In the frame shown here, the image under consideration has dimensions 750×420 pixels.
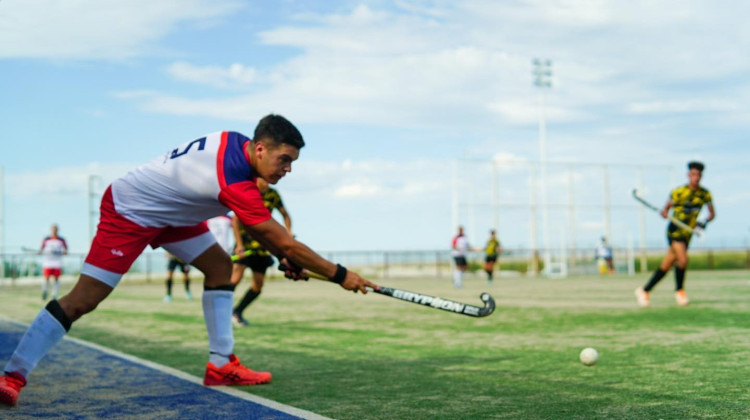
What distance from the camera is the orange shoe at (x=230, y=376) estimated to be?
5.73 m

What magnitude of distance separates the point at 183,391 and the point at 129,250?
1098mm

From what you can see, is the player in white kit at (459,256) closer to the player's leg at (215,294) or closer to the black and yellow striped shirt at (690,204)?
the black and yellow striped shirt at (690,204)

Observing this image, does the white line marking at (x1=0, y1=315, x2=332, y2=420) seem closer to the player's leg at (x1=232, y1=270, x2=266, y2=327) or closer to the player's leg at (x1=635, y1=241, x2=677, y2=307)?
the player's leg at (x1=232, y1=270, x2=266, y2=327)

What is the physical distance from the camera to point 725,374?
19.0ft

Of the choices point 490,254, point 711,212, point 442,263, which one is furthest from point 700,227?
point 442,263

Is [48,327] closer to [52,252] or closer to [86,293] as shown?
[86,293]

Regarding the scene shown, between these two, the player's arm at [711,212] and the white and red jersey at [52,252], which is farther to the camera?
the white and red jersey at [52,252]

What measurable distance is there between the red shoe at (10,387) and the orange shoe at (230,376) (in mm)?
1293

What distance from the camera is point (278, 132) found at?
476 centimetres

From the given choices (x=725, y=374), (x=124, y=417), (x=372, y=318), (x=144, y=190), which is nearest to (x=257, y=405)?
(x=124, y=417)

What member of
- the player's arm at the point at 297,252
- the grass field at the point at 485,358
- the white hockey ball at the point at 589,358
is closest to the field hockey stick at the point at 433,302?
the player's arm at the point at 297,252

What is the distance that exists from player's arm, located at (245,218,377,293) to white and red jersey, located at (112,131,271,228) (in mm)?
63

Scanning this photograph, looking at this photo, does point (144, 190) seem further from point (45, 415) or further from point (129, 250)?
point (45, 415)

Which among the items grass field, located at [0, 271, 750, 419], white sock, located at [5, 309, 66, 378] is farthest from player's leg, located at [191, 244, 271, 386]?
white sock, located at [5, 309, 66, 378]
